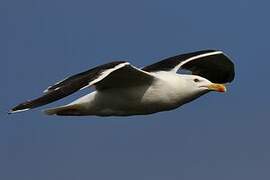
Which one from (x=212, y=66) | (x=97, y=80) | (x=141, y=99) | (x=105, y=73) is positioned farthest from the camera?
(x=212, y=66)

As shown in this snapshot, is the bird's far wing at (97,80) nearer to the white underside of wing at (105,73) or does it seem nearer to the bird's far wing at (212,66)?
the white underside of wing at (105,73)

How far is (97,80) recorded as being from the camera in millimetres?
19969

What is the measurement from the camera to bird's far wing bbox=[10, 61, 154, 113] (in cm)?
1978

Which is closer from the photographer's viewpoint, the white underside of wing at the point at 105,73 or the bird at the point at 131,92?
the white underside of wing at the point at 105,73

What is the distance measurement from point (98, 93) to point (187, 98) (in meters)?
2.04

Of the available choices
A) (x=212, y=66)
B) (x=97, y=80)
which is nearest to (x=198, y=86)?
(x=97, y=80)

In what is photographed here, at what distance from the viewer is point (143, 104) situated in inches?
861

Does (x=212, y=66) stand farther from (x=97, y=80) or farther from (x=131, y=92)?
(x=97, y=80)

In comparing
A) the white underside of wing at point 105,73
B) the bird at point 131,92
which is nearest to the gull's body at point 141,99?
the bird at point 131,92

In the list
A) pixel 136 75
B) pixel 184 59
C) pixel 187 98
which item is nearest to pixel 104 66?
pixel 136 75

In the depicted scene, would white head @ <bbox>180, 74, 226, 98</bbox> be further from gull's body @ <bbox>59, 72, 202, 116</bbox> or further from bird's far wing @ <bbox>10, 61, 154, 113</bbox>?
bird's far wing @ <bbox>10, 61, 154, 113</bbox>

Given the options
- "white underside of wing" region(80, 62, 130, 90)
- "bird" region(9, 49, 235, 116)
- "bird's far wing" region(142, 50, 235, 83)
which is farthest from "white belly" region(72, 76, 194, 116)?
"bird's far wing" region(142, 50, 235, 83)

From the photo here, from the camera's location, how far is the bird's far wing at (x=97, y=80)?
779 inches

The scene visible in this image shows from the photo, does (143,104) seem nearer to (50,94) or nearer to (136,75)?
(136,75)
